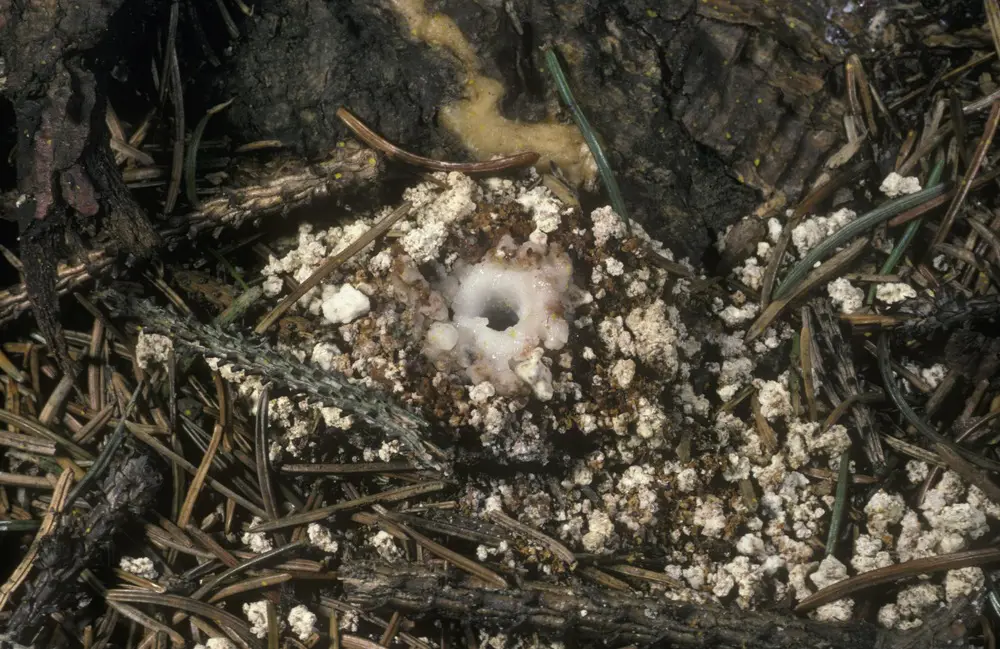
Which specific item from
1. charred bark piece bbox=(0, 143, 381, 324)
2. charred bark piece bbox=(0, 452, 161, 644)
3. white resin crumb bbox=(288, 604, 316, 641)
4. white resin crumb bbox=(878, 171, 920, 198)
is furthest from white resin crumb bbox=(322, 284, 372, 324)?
white resin crumb bbox=(878, 171, 920, 198)

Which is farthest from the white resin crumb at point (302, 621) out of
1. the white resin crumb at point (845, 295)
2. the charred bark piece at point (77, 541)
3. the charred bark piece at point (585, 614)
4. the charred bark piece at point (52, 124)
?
the white resin crumb at point (845, 295)

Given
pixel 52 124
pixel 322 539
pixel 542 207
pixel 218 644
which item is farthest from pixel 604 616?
pixel 52 124

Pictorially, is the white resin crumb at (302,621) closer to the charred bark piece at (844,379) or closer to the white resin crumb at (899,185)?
the charred bark piece at (844,379)

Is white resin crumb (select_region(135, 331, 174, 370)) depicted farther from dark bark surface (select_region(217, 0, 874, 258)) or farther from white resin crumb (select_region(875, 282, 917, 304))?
white resin crumb (select_region(875, 282, 917, 304))

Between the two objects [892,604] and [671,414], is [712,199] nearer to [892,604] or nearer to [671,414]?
[671,414]

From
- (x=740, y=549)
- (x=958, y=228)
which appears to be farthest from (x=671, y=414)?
(x=958, y=228)

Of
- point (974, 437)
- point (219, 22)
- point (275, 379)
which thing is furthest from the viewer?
point (219, 22)

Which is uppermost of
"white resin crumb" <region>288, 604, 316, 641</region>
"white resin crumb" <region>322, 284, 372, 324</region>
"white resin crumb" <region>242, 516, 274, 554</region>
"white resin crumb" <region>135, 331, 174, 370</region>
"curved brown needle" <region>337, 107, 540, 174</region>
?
"curved brown needle" <region>337, 107, 540, 174</region>

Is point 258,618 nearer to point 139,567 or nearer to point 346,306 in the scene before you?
point 139,567
